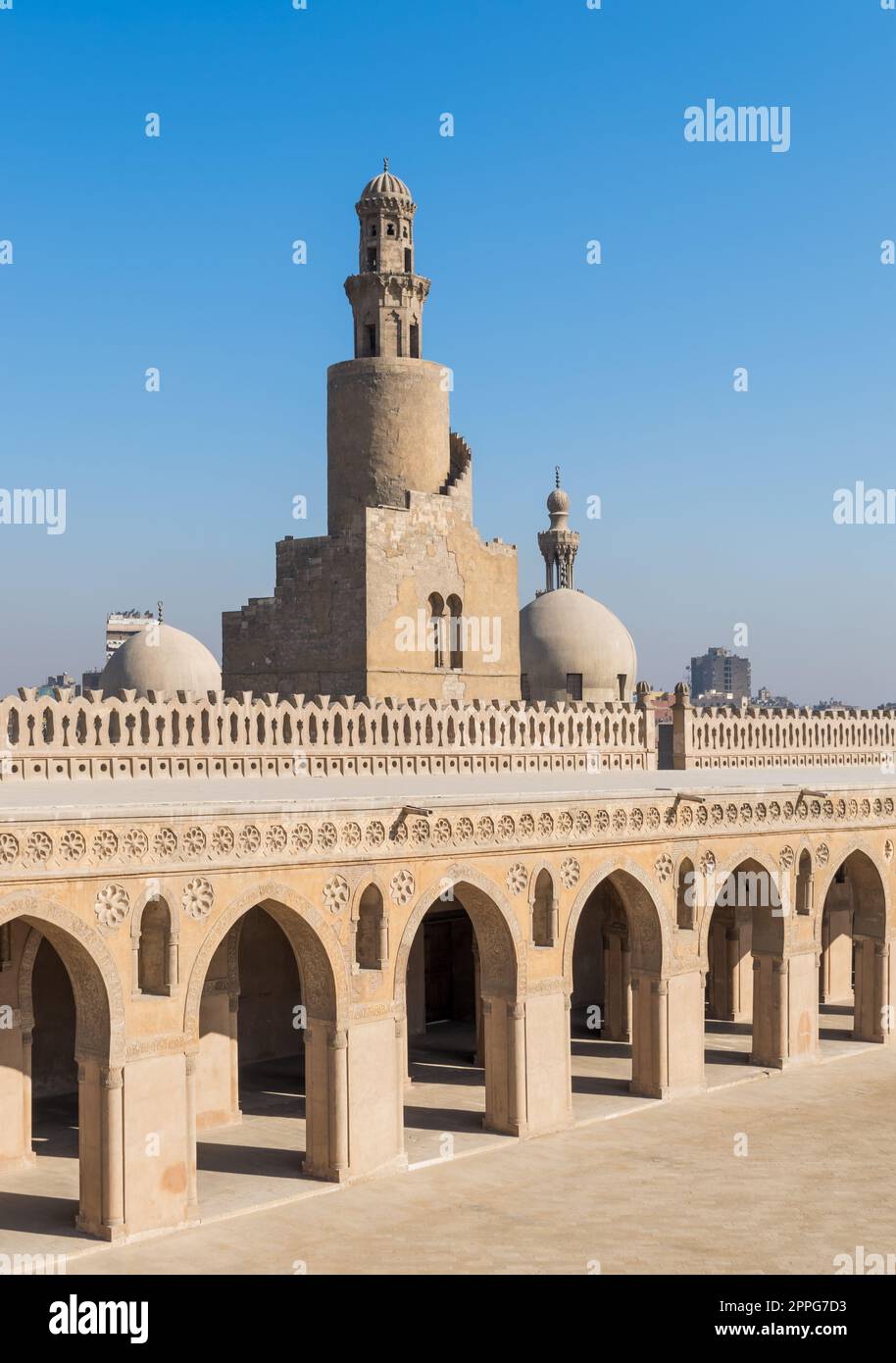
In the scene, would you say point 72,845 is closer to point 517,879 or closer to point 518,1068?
point 517,879

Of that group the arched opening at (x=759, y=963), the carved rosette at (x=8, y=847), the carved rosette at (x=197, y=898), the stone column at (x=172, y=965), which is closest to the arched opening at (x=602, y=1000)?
the arched opening at (x=759, y=963)

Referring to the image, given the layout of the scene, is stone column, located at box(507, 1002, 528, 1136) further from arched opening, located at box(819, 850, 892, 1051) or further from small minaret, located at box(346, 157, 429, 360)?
small minaret, located at box(346, 157, 429, 360)

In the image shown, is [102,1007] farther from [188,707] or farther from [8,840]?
[188,707]

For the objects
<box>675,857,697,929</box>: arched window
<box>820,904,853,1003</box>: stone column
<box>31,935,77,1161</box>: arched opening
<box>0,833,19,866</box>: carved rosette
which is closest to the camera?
<box>0,833,19,866</box>: carved rosette

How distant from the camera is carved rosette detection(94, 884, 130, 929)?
42.5ft

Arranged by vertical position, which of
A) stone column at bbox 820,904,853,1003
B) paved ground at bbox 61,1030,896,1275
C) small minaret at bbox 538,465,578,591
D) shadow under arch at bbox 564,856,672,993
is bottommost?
paved ground at bbox 61,1030,896,1275

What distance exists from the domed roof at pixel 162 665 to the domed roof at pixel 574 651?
287 inches

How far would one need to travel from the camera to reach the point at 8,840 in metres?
12.4

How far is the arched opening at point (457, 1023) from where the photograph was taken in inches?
645

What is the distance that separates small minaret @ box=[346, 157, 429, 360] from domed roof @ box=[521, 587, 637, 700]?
10971 mm

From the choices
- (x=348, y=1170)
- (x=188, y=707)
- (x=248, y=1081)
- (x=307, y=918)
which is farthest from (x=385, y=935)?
(x=248, y=1081)

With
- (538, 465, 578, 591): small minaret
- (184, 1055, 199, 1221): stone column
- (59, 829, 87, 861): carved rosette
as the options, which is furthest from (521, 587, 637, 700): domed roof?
(59, 829, 87, 861): carved rosette

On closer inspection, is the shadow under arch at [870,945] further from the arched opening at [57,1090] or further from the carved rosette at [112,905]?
the carved rosette at [112,905]

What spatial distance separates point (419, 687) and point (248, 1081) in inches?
260
